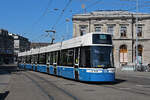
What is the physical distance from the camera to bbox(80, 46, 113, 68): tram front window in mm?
17016

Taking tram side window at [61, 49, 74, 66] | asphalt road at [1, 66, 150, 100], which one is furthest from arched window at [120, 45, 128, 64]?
asphalt road at [1, 66, 150, 100]

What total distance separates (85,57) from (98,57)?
0.92 metres

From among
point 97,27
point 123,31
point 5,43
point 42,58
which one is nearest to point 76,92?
point 42,58

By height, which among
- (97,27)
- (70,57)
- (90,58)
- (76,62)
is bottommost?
(76,62)

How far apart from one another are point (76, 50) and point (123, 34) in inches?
1782

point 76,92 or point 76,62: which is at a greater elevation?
A: point 76,62

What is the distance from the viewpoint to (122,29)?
207 feet

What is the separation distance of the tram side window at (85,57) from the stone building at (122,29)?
4385 cm

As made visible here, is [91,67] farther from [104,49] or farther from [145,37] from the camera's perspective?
[145,37]

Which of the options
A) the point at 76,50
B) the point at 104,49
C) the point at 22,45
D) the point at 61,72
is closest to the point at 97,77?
the point at 104,49

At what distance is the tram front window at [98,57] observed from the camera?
17016mm

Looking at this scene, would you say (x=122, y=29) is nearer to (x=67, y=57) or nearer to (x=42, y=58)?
(x=42, y=58)

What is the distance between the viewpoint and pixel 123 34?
63000 millimetres

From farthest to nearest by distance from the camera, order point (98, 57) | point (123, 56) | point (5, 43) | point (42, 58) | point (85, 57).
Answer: point (5, 43), point (123, 56), point (42, 58), point (85, 57), point (98, 57)
